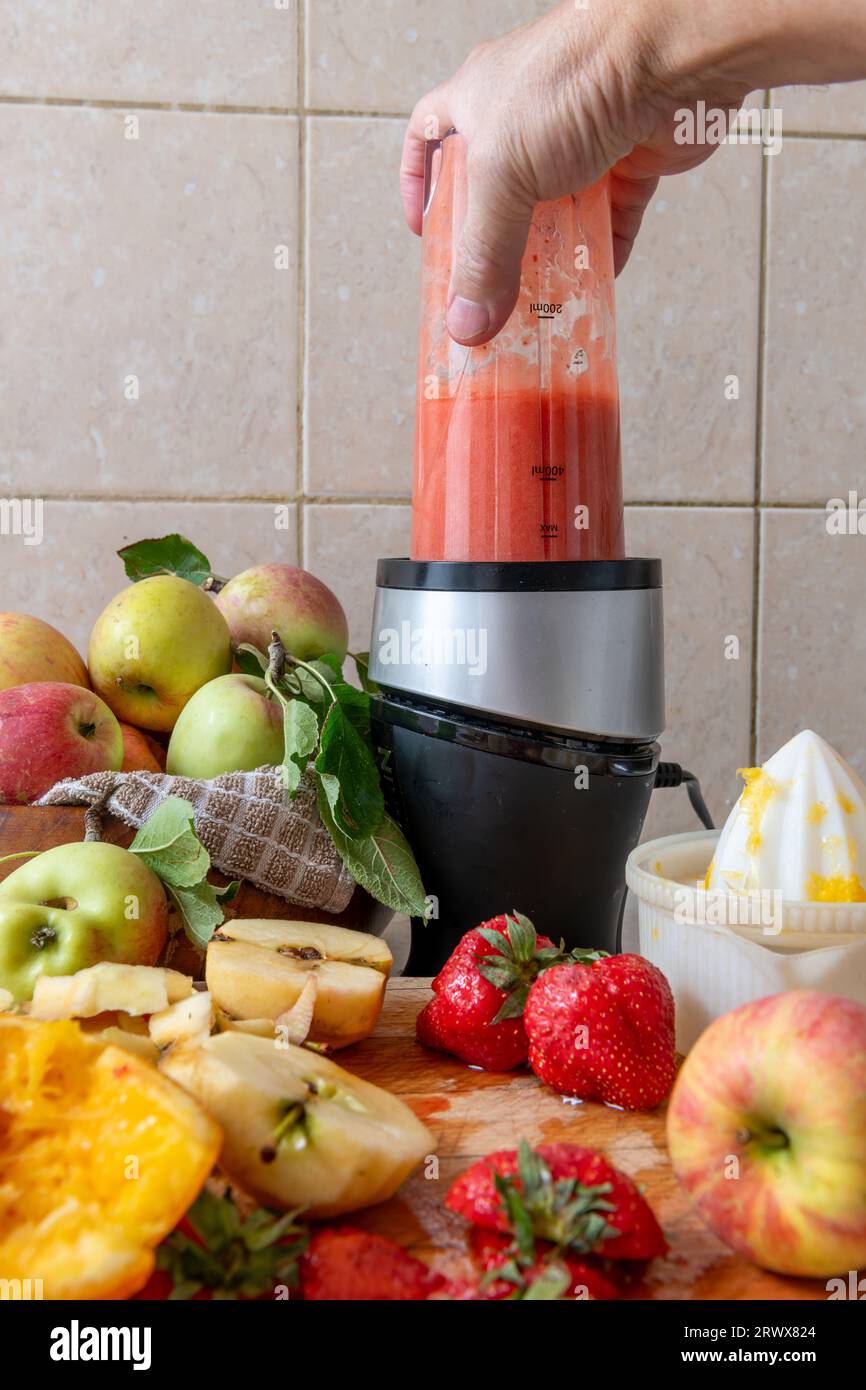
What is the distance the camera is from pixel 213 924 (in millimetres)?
660

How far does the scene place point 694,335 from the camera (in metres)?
1.13

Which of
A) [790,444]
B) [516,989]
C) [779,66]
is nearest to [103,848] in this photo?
[516,989]

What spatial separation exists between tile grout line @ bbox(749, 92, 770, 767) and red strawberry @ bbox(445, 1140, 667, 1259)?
2.67 feet

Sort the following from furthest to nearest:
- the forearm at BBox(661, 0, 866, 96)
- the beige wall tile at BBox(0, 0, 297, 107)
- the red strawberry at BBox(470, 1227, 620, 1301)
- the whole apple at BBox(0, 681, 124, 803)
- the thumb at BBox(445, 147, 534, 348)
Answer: the beige wall tile at BBox(0, 0, 297, 107) < the whole apple at BBox(0, 681, 124, 803) < the thumb at BBox(445, 147, 534, 348) < the forearm at BBox(661, 0, 866, 96) < the red strawberry at BBox(470, 1227, 620, 1301)

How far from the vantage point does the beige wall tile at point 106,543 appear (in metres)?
1.11

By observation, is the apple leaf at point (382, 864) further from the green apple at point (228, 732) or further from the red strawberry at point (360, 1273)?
the red strawberry at point (360, 1273)

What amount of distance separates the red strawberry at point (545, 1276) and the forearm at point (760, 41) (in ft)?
1.65

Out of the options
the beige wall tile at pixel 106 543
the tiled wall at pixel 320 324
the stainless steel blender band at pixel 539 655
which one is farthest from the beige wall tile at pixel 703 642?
the stainless steel blender band at pixel 539 655

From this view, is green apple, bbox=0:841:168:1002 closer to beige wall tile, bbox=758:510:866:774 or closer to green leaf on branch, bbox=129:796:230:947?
green leaf on branch, bbox=129:796:230:947

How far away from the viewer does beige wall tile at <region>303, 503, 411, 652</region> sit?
1.12 meters

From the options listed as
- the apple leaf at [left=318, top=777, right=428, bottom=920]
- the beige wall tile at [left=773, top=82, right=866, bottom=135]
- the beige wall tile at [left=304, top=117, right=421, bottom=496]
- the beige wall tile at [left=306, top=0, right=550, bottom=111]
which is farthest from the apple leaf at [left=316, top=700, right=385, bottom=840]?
the beige wall tile at [left=773, top=82, right=866, bottom=135]

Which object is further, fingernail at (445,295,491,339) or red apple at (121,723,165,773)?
red apple at (121,723,165,773)

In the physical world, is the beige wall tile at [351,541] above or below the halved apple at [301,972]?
above

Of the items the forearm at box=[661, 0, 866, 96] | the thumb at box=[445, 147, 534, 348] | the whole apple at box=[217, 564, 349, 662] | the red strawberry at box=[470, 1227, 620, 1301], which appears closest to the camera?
the red strawberry at box=[470, 1227, 620, 1301]
